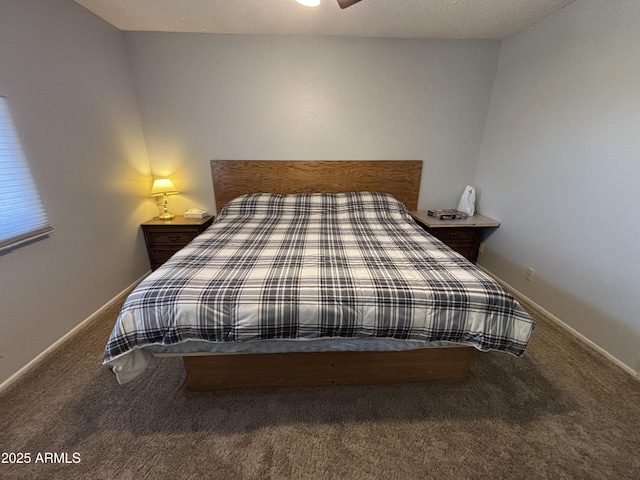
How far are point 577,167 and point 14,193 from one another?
3.62 meters

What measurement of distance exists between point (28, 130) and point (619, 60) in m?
3.64

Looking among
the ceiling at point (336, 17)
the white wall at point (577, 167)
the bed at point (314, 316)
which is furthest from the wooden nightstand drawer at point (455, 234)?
the ceiling at point (336, 17)

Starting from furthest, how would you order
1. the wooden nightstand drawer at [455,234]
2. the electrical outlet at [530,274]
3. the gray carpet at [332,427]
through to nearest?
the wooden nightstand drawer at [455,234]
the electrical outlet at [530,274]
the gray carpet at [332,427]

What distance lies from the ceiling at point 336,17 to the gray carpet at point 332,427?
8.40ft

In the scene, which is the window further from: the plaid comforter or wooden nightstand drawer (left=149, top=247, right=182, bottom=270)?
wooden nightstand drawer (left=149, top=247, right=182, bottom=270)

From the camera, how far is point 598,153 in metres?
1.77

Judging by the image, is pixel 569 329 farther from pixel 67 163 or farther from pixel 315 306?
pixel 67 163

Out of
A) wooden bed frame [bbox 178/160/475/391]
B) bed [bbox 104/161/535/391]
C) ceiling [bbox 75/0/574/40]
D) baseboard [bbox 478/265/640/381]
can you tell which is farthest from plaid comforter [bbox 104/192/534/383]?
ceiling [bbox 75/0/574/40]

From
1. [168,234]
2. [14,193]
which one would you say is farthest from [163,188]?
[14,193]

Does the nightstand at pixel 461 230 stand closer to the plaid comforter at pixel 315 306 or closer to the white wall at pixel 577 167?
the white wall at pixel 577 167

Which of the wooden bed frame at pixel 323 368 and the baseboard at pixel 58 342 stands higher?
the wooden bed frame at pixel 323 368

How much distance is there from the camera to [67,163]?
189 cm

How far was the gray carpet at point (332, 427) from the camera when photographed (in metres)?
1.14

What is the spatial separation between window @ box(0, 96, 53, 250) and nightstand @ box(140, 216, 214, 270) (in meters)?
1.02
